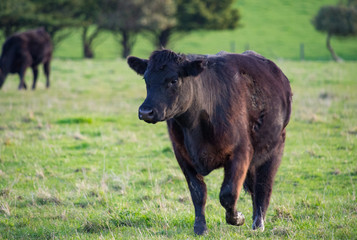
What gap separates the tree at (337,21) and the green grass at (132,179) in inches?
1368

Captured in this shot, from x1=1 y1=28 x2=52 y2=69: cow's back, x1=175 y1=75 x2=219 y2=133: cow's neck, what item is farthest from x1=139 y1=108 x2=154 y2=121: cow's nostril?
x1=1 y1=28 x2=52 y2=69: cow's back

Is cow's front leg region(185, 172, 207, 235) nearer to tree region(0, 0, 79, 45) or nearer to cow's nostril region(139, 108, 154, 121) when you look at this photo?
cow's nostril region(139, 108, 154, 121)

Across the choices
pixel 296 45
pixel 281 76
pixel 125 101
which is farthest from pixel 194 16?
pixel 281 76

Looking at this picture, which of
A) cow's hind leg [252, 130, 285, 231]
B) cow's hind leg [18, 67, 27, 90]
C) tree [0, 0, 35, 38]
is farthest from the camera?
tree [0, 0, 35, 38]

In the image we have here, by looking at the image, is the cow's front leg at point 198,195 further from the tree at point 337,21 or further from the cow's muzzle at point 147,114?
the tree at point 337,21

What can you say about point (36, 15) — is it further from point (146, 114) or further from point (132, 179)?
point (146, 114)

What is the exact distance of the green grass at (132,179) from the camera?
5.55 m

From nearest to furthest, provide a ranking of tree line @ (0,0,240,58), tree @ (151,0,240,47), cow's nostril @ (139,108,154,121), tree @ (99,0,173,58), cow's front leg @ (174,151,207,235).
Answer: cow's nostril @ (139,108,154,121) → cow's front leg @ (174,151,207,235) → tree line @ (0,0,240,58) → tree @ (99,0,173,58) → tree @ (151,0,240,47)

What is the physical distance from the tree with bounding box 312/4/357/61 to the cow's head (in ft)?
151

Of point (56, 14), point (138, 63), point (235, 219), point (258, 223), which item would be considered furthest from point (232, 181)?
point (56, 14)

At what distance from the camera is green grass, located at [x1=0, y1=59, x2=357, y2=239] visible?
18.2ft

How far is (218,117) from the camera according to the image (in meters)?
5.15

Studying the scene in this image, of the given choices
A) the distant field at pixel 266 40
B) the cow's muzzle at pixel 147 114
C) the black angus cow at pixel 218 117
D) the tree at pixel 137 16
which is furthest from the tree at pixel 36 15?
the cow's muzzle at pixel 147 114

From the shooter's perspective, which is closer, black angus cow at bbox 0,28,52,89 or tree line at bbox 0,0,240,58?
black angus cow at bbox 0,28,52,89
